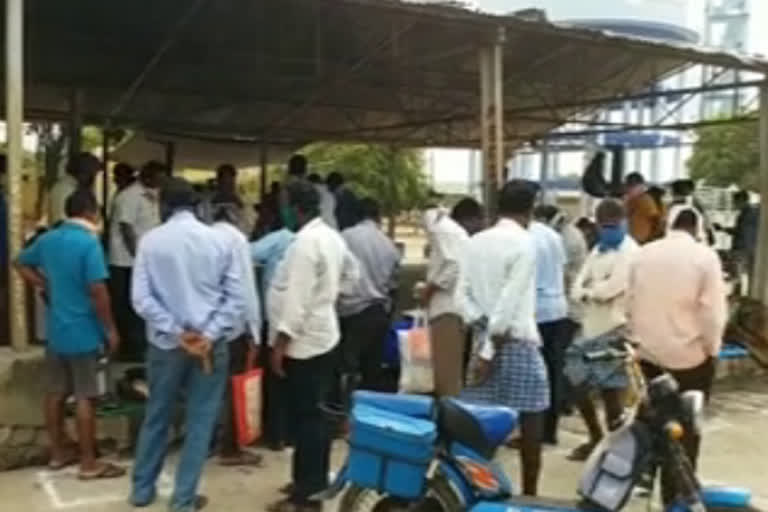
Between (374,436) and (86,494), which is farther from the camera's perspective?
(86,494)

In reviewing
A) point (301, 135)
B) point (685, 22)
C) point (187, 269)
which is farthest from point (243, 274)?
point (685, 22)

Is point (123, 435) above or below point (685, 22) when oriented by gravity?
below

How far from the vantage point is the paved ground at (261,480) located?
491 cm

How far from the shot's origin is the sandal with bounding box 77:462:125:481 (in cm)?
521

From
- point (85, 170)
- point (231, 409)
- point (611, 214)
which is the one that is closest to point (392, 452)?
point (231, 409)

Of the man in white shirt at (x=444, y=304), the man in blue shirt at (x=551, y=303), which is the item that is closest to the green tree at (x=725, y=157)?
the man in blue shirt at (x=551, y=303)

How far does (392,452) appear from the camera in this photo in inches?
149

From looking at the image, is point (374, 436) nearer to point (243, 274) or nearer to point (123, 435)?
point (243, 274)

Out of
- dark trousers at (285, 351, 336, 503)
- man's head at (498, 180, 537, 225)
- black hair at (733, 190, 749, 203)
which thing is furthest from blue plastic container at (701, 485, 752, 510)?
black hair at (733, 190, 749, 203)

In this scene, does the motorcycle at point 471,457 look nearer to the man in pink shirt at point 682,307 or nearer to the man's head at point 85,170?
the man in pink shirt at point 682,307

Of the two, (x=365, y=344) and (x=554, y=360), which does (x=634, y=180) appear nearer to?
(x=554, y=360)

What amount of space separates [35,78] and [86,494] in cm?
746

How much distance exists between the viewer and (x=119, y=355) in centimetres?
699

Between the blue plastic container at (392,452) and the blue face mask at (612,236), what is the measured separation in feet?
7.72
